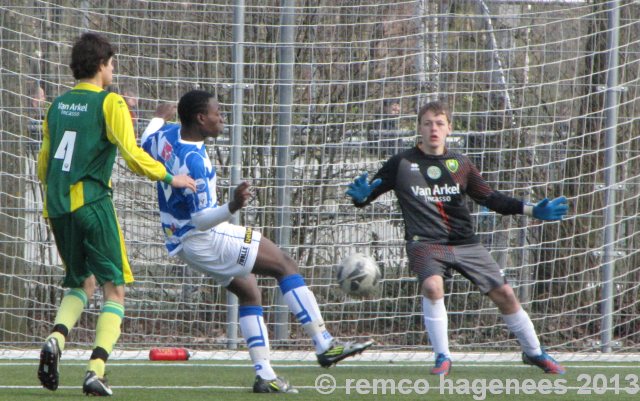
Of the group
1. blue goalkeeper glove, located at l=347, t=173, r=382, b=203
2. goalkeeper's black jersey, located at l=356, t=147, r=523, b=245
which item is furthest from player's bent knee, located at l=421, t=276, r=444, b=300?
blue goalkeeper glove, located at l=347, t=173, r=382, b=203

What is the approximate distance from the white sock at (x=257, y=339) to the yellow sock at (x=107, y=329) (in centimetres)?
69

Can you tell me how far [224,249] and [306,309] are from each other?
55 cm

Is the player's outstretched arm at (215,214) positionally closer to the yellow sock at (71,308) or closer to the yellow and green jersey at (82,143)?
the yellow and green jersey at (82,143)

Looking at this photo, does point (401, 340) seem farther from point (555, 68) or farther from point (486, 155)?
point (555, 68)

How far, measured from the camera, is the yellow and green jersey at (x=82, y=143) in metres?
5.59

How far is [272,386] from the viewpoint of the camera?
5.82 meters

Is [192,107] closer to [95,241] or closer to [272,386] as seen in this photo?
[95,241]

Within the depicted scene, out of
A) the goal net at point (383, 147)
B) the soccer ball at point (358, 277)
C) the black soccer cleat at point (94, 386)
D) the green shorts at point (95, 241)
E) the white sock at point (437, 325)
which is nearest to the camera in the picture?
the black soccer cleat at point (94, 386)

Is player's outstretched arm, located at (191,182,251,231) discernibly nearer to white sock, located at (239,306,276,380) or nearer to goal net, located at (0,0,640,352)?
white sock, located at (239,306,276,380)

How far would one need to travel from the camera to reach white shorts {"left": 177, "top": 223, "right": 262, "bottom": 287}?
591 cm

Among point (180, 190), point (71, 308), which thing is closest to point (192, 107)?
point (180, 190)

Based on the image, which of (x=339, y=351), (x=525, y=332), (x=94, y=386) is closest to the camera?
(x=94, y=386)

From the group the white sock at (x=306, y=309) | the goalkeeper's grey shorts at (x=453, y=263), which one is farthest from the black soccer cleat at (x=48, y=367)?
the goalkeeper's grey shorts at (x=453, y=263)

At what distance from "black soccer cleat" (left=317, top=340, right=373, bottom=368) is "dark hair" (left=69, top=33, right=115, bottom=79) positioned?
1930 mm
